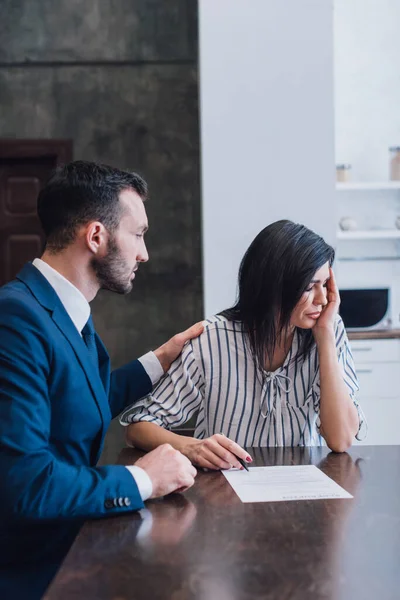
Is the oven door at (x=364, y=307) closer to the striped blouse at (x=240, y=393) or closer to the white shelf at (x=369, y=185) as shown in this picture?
the white shelf at (x=369, y=185)

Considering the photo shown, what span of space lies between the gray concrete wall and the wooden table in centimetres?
362

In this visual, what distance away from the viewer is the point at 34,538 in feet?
4.52

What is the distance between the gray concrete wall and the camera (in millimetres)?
4730

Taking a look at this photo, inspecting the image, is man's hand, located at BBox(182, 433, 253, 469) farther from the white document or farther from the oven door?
the oven door

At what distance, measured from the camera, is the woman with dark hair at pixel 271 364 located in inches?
69.4

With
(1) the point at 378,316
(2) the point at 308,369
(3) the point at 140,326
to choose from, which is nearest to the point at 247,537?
(2) the point at 308,369

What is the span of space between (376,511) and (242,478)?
300 mm

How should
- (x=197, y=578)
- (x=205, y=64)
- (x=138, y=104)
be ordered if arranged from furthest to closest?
(x=138, y=104) < (x=205, y=64) < (x=197, y=578)

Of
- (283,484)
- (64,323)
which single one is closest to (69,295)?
(64,323)

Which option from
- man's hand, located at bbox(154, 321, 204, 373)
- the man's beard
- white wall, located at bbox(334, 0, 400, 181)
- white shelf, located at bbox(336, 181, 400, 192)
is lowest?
man's hand, located at bbox(154, 321, 204, 373)

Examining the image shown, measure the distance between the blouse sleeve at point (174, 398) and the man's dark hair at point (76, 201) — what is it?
0.41m

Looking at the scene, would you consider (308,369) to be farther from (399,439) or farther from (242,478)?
(399,439)

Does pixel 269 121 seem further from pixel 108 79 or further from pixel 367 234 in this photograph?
pixel 108 79

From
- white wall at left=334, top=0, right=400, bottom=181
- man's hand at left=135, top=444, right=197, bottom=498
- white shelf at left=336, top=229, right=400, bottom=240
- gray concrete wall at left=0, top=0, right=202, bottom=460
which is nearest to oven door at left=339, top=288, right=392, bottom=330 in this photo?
white shelf at left=336, top=229, right=400, bottom=240
